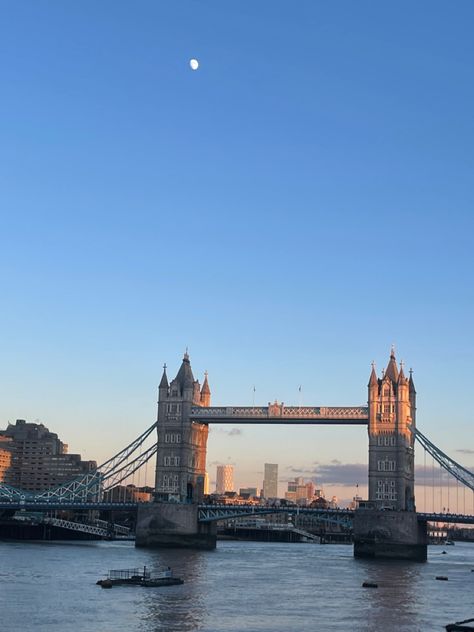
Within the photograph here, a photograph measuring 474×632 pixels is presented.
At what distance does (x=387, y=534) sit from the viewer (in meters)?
134

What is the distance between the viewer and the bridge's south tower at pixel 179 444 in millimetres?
154125

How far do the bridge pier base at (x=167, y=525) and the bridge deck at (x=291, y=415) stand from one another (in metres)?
16.3

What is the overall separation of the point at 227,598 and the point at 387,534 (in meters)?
60.4

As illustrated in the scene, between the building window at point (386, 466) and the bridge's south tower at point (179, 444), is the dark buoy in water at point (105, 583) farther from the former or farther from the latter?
the building window at point (386, 466)

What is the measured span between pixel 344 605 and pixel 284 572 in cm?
3663

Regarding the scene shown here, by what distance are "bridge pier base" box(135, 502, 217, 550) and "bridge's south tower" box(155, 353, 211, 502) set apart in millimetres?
5792

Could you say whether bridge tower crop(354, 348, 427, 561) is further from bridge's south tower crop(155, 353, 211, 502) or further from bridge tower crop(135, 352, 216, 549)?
bridge's south tower crop(155, 353, 211, 502)

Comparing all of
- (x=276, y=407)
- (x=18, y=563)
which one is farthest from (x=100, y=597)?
(x=276, y=407)

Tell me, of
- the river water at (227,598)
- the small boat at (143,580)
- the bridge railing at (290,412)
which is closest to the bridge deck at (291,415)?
the bridge railing at (290,412)

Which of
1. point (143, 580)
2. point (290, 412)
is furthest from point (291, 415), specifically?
point (143, 580)

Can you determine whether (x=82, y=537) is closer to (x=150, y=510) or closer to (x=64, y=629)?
(x=150, y=510)

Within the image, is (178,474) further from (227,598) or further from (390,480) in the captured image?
(227,598)

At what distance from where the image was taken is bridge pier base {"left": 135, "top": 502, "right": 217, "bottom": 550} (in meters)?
143

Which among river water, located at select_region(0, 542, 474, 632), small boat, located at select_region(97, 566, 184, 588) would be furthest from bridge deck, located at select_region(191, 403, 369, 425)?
small boat, located at select_region(97, 566, 184, 588)
